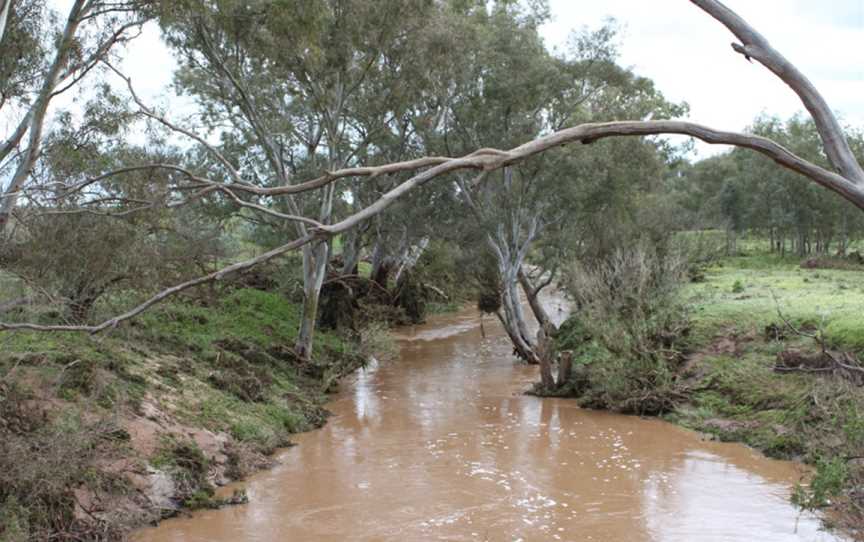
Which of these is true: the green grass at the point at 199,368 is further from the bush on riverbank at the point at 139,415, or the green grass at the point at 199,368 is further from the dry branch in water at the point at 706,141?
the dry branch in water at the point at 706,141

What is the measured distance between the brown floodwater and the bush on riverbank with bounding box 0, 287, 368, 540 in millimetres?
549

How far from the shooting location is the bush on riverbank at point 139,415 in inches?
321

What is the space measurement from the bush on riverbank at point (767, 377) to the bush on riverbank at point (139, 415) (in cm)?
670

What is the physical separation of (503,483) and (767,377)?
5.90 meters

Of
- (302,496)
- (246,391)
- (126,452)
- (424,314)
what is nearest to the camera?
(126,452)

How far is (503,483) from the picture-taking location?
11.6 metres

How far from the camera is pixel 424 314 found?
32938 millimetres

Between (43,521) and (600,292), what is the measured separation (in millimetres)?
12150

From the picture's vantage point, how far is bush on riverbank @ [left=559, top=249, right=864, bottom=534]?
10.6m

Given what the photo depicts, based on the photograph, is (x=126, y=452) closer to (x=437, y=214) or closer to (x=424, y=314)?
(x=437, y=214)

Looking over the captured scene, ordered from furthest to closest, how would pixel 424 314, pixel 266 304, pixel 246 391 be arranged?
pixel 424 314
pixel 266 304
pixel 246 391

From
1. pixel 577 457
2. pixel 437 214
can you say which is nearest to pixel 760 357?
pixel 577 457

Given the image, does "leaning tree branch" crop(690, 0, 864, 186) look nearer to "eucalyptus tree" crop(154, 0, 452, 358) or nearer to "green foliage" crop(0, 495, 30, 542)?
"green foliage" crop(0, 495, 30, 542)

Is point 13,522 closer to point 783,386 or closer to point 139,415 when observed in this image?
point 139,415
